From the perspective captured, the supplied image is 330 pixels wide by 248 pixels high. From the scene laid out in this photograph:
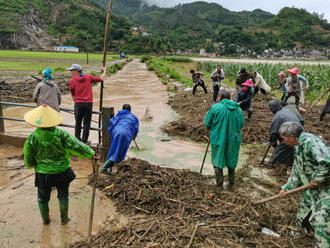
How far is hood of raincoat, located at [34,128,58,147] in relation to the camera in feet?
10.6

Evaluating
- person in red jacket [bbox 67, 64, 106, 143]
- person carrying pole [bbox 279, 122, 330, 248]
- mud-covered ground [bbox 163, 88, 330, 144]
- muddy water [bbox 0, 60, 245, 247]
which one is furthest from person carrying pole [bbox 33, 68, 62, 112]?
person carrying pole [bbox 279, 122, 330, 248]

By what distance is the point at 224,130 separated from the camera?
4.68 meters

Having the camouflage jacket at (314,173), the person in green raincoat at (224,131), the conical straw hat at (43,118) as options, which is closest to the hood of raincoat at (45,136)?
the conical straw hat at (43,118)

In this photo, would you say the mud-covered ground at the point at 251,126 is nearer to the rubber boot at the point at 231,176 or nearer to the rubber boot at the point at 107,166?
the rubber boot at the point at 231,176

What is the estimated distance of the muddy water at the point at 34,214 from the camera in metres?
3.54

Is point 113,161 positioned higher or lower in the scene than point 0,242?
higher

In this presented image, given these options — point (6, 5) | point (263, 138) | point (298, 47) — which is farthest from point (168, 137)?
point (298, 47)

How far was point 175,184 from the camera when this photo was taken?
4688 millimetres

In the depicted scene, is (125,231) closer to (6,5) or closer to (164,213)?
(164,213)

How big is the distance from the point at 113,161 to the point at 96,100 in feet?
33.5

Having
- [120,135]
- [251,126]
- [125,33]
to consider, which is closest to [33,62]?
[251,126]

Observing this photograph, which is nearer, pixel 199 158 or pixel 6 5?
pixel 199 158

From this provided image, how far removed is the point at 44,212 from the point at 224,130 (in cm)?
313

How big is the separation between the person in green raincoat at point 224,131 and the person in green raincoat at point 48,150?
2.29 meters
